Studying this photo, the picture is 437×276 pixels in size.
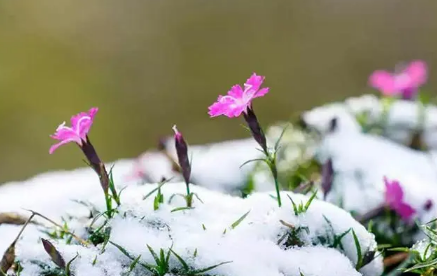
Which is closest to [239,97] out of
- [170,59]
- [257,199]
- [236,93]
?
[236,93]

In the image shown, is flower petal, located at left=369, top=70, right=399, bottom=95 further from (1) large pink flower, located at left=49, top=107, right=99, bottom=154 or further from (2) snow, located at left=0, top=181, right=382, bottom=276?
(1) large pink flower, located at left=49, top=107, right=99, bottom=154

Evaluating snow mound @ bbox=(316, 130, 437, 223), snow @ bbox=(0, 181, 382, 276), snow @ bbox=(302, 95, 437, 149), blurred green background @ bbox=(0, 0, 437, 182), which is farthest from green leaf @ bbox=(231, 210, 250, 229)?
blurred green background @ bbox=(0, 0, 437, 182)

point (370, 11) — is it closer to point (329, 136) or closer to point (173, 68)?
point (173, 68)

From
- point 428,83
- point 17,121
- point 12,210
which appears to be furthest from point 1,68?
point 12,210

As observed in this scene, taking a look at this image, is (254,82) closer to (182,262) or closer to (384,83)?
(182,262)

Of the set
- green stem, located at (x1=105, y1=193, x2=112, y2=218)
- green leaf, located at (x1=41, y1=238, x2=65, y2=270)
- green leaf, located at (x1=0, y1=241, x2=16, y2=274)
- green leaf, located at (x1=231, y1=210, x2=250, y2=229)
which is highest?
green stem, located at (x1=105, y1=193, x2=112, y2=218)

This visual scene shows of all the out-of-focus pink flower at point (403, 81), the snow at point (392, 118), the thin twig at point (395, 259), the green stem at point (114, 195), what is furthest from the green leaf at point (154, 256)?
the out-of-focus pink flower at point (403, 81)
